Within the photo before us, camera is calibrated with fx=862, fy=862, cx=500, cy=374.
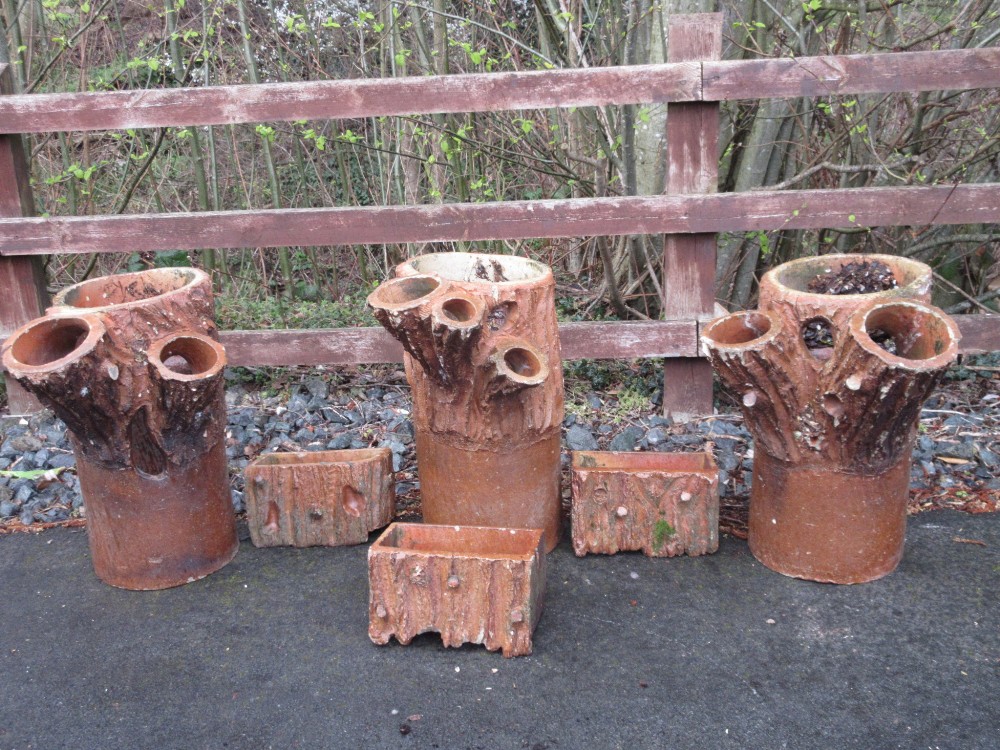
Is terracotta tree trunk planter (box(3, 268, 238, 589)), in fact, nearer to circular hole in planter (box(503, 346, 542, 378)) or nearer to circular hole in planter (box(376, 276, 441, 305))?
circular hole in planter (box(376, 276, 441, 305))

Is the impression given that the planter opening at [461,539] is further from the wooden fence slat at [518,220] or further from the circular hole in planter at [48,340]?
the wooden fence slat at [518,220]

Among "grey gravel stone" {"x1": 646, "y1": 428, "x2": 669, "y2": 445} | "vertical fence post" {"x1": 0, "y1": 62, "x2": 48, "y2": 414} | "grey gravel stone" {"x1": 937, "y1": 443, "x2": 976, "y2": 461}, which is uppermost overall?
"vertical fence post" {"x1": 0, "y1": 62, "x2": 48, "y2": 414}

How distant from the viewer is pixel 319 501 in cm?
305

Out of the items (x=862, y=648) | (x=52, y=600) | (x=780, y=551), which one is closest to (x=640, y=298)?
(x=780, y=551)

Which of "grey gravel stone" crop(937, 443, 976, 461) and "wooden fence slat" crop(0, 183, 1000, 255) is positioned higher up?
"wooden fence slat" crop(0, 183, 1000, 255)

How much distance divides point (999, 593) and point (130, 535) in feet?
9.02

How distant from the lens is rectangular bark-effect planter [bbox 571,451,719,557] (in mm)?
2854

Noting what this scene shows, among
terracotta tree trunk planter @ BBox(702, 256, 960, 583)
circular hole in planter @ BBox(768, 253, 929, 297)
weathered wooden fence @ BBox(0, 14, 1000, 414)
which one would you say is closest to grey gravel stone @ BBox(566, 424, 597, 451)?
weathered wooden fence @ BBox(0, 14, 1000, 414)

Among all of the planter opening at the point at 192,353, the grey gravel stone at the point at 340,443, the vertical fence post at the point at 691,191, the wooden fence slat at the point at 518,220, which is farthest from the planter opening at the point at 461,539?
the vertical fence post at the point at 691,191

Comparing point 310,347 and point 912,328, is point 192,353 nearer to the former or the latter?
point 310,347

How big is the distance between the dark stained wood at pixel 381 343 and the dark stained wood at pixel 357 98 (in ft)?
3.11

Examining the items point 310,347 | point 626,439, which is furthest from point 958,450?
point 310,347

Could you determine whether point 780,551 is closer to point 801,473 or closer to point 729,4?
point 801,473

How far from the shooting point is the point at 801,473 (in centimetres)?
270
